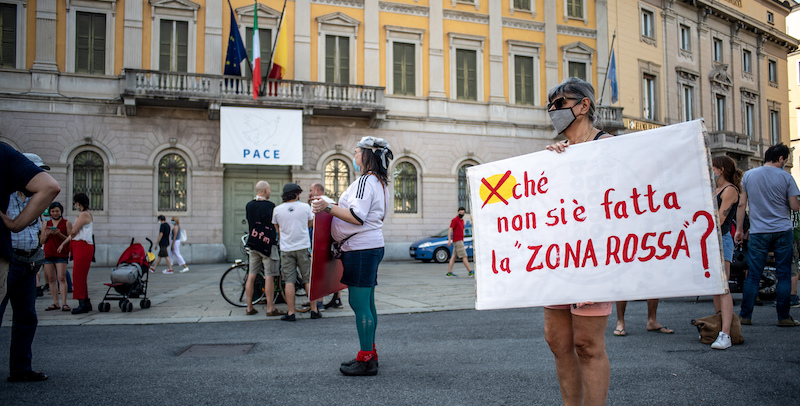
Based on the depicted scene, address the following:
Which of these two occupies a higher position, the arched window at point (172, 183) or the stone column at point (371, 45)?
the stone column at point (371, 45)

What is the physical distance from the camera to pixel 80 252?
319 inches

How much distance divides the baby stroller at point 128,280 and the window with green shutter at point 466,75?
1731 cm

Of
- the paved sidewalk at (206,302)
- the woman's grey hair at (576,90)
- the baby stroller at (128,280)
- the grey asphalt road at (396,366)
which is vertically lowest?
the paved sidewalk at (206,302)

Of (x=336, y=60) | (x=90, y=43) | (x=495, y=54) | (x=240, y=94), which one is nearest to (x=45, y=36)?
(x=90, y=43)

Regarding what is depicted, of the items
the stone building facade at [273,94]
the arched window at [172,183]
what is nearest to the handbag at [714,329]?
the stone building facade at [273,94]

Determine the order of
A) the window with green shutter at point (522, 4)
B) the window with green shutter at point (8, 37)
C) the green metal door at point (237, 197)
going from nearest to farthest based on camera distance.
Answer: the window with green shutter at point (8, 37)
the green metal door at point (237, 197)
the window with green shutter at point (522, 4)

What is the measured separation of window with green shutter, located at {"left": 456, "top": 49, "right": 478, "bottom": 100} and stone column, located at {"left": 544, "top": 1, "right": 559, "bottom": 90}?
3419 millimetres

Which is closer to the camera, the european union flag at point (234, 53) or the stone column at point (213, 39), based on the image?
the european union flag at point (234, 53)

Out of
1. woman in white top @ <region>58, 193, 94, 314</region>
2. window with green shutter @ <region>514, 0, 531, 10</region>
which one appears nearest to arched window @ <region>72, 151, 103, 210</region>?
woman in white top @ <region>58, 193, 94, 314</region>

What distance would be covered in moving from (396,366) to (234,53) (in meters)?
17.5

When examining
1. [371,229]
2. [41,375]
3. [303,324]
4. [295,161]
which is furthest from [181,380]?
[295,161]

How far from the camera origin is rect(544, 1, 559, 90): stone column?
2497 centimetres

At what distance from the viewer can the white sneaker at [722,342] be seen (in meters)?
5.18

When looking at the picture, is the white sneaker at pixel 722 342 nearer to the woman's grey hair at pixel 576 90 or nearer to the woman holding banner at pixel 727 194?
the woman holding banner at pixel 727 194
